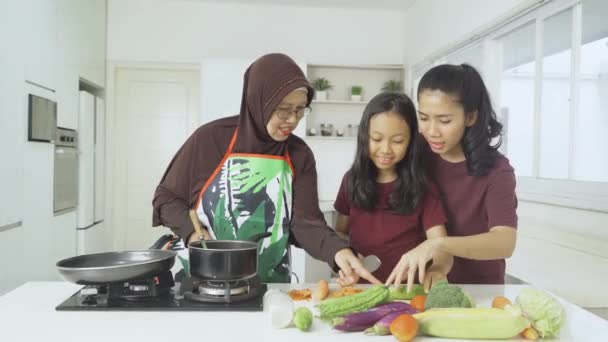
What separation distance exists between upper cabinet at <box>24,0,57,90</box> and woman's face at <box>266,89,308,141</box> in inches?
85.6

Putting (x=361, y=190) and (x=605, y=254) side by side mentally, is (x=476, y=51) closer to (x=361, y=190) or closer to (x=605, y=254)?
(x=605, y=254)

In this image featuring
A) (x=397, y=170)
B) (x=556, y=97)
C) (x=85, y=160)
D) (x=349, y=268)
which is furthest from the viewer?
(x=85, y=160)

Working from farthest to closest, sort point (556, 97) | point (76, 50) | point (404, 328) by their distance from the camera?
point (76, 50) → point (556, 97) → point (404, 328)

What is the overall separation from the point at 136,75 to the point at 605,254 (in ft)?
14.1

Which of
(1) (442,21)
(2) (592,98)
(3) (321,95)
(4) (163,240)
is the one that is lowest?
(4) (163,240)

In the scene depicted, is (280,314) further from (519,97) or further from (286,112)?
(519,97)

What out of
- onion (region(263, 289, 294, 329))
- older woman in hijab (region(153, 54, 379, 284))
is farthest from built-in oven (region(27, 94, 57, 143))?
onion (region(263, 289, 294, 329))

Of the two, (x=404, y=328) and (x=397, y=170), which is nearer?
(x=404, y=328)

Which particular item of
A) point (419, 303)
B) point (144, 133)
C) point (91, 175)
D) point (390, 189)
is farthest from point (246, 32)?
point (419, 303)

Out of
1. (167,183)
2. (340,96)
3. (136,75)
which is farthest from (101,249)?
(167,183)

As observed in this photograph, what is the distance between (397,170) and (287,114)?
375 mm

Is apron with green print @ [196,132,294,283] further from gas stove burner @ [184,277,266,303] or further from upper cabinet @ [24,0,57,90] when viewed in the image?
upper cabinet @ [24,0,57,90]

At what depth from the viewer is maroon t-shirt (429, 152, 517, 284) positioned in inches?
53.0

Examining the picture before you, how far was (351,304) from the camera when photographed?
3.30 ft
